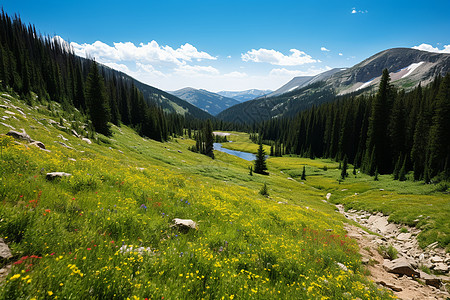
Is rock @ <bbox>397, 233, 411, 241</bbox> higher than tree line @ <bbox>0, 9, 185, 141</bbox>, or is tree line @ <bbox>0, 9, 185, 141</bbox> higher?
tree line @ <bbox>0, 9, 185, 141</bbox>

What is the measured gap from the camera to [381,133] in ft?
221

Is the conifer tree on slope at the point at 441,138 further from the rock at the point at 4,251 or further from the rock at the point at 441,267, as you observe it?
the rock at the point at 4,251

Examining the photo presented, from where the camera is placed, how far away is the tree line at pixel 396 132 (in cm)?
4616

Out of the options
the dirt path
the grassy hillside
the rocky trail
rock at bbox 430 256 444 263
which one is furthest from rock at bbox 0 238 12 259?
rock at bbox 430 256 444 263

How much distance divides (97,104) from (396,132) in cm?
9439

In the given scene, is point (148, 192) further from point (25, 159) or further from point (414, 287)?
point (414, 287)

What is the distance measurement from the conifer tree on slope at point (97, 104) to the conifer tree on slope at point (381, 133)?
273 feet

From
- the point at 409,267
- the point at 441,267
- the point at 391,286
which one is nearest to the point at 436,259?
the point at 441,267

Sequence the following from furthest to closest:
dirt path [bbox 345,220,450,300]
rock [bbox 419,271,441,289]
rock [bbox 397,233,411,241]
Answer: rock [bbox 397,233,411,241], rock [bbox 419,271,441,289], dirt path [bbox 345,220,450,300]

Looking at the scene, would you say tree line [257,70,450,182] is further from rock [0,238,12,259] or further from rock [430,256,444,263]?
rock [0,238,12,259]

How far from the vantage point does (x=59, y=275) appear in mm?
3092

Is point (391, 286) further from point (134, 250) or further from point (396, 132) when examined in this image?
point (396, 132)

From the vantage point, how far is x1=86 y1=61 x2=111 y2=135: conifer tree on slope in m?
45.8

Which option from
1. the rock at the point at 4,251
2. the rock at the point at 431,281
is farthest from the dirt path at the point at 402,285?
the rock at the point at 4,251
